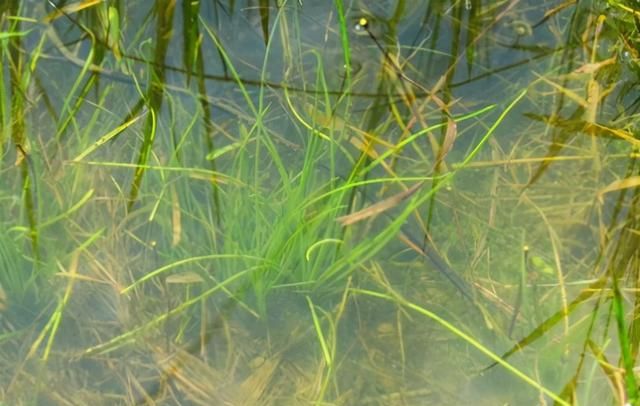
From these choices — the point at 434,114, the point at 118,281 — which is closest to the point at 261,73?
the point at 434,114

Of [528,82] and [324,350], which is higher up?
[528,82]

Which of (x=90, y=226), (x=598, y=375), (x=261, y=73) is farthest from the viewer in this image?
(x=261, y=73)

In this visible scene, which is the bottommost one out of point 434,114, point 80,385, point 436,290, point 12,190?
point 80,385

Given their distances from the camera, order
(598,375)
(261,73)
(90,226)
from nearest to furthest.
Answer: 1. (598,375)
2. (90,226)
3. (261,73)

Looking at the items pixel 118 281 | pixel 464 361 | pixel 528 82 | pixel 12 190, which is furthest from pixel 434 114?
pixel 12 190

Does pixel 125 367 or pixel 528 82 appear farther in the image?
pixel 528 82

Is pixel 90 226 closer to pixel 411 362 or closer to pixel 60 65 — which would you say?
pixel 60 65
